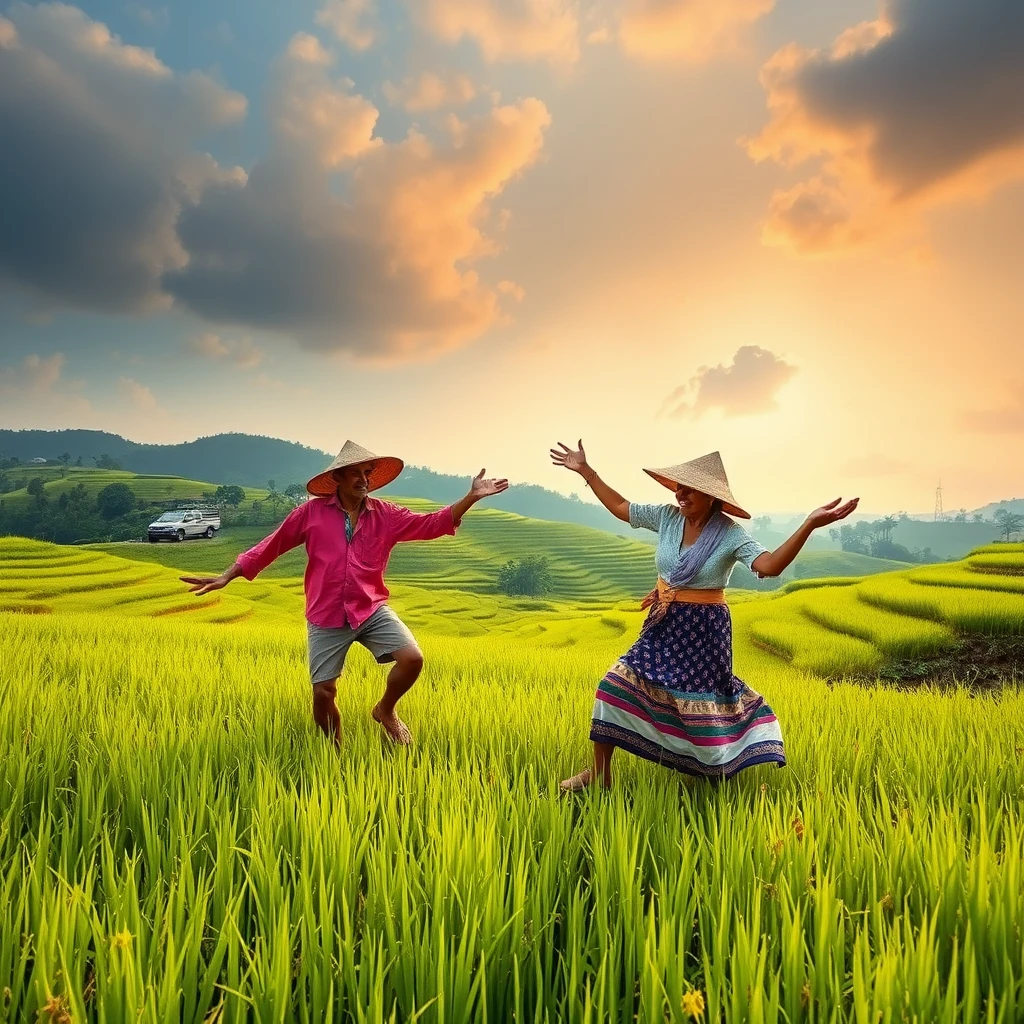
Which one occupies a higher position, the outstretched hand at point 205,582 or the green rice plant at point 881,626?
the outstretched hand at point 205,582

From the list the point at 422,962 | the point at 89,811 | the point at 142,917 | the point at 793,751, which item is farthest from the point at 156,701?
the point at 793,751

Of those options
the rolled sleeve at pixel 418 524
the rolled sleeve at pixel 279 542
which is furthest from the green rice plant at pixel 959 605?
the rolled sleeve at pixel 279 542

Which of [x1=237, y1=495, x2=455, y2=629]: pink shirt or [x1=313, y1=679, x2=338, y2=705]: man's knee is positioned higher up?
[x1=237, y1=495, x2=455, y2=629]: pink shirt

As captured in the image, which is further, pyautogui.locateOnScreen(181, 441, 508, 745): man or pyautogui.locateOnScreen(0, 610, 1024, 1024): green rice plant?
pyautogui.locateOnScreen(181, 441, 508, 745): man

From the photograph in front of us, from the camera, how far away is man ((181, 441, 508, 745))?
3.73 meters

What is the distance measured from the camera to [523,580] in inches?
2884

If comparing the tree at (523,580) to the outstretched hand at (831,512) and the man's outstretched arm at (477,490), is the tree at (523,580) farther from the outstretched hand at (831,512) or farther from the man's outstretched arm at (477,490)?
the outstretched hand at (831,512)

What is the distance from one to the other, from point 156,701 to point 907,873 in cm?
440

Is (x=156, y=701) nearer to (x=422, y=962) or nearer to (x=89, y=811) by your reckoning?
(x=89, y=811)

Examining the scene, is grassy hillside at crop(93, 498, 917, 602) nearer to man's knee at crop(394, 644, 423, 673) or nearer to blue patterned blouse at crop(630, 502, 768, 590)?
man's knee at crop(394, 644, 423, 673)

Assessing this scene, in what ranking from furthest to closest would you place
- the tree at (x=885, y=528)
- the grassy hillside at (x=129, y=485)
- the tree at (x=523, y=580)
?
1. the tree at (x=885, y=528)
2. the grassy hillside at (x=129, y=485)
3. the tree at (x=523, y=580)

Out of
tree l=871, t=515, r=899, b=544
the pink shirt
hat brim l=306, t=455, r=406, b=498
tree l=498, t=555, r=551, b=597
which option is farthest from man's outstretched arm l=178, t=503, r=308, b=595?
tree l=871, t=515, r=899, b=544

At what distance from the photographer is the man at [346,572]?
3.73 meters

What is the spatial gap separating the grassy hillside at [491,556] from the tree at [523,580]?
5.87ft
